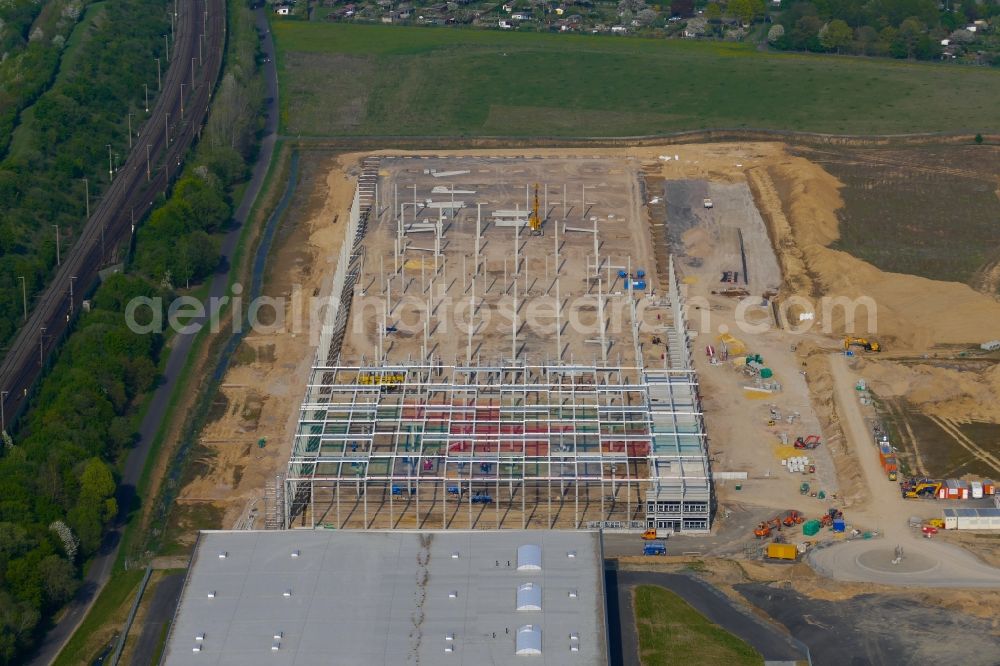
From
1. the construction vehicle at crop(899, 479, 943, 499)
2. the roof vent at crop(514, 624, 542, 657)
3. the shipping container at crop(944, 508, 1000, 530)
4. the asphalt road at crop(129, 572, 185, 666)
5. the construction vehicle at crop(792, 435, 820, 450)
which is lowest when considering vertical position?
the asphalt road at crop(129, 572, 185, 666)

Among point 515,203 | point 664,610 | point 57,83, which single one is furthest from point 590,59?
point 664,610

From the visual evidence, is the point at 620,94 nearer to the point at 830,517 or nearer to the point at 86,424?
the point at 830,517

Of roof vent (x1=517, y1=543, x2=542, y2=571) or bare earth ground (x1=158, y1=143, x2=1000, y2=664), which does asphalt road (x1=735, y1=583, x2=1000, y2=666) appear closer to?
bare earth ground (x1=158, y1=143, x2=1000, y2=664)

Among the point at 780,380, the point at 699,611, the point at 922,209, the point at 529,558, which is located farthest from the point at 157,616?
the point at 922,209

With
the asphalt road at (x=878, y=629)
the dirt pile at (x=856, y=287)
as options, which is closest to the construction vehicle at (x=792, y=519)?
the asphalt road at (x=878, y=629)

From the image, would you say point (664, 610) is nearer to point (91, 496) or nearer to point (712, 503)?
point (712, 503)

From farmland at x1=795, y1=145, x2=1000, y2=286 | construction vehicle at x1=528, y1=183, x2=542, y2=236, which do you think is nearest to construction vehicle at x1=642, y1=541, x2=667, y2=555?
farmland at x1=795, y1=145, x2=1000, y2=286

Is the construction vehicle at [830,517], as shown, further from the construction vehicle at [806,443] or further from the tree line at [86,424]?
the tree line at [86,424]
